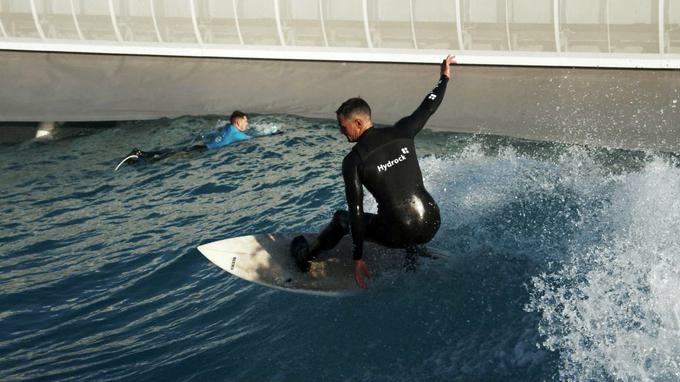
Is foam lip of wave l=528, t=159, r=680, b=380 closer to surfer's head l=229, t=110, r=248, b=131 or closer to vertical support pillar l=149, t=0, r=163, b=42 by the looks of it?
surfer's head l=229, t=110, r=248, b=131

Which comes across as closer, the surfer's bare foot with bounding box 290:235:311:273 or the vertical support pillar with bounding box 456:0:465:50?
the surfer's bare foot with bounding box 290:235:311:273

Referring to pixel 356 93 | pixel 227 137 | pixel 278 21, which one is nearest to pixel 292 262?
pixel 227 137

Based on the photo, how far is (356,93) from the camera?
18.7 meters

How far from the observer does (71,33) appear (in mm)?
A: 21484

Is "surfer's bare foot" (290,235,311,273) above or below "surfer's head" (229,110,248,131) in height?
below

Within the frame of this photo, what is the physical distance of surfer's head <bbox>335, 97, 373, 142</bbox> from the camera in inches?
342

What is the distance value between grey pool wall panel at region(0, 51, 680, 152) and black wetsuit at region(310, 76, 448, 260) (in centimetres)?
757

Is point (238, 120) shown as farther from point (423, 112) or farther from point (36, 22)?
point (423, 112)

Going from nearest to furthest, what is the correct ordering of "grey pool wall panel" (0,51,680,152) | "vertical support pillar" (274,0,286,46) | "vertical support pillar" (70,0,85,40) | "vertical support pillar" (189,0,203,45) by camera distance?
"grey pool wall panel" (0,51,680,152) < "vertical support pillar" (274,0,286,46) < "vertical support pillar" (189,0,203,45) < "vertical support pillar" (70,0,85,40)

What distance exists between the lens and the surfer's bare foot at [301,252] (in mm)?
9805

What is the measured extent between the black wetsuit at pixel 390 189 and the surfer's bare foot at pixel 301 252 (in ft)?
2.37

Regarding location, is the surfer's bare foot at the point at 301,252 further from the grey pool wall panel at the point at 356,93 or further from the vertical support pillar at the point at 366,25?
the vertical support pillar at the point at 366,25

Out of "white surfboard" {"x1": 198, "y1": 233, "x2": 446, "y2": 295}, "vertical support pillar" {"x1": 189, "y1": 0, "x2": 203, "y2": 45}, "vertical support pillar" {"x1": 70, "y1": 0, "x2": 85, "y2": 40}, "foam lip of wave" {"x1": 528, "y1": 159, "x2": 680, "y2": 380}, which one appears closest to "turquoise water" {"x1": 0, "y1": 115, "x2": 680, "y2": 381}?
"foam lip of wave" {"x1": 528, "y1": 159, "x2": 680, "y2": 380}

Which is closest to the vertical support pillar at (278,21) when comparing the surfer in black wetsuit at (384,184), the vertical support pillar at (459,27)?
the vertical support pillar at (459,27)
